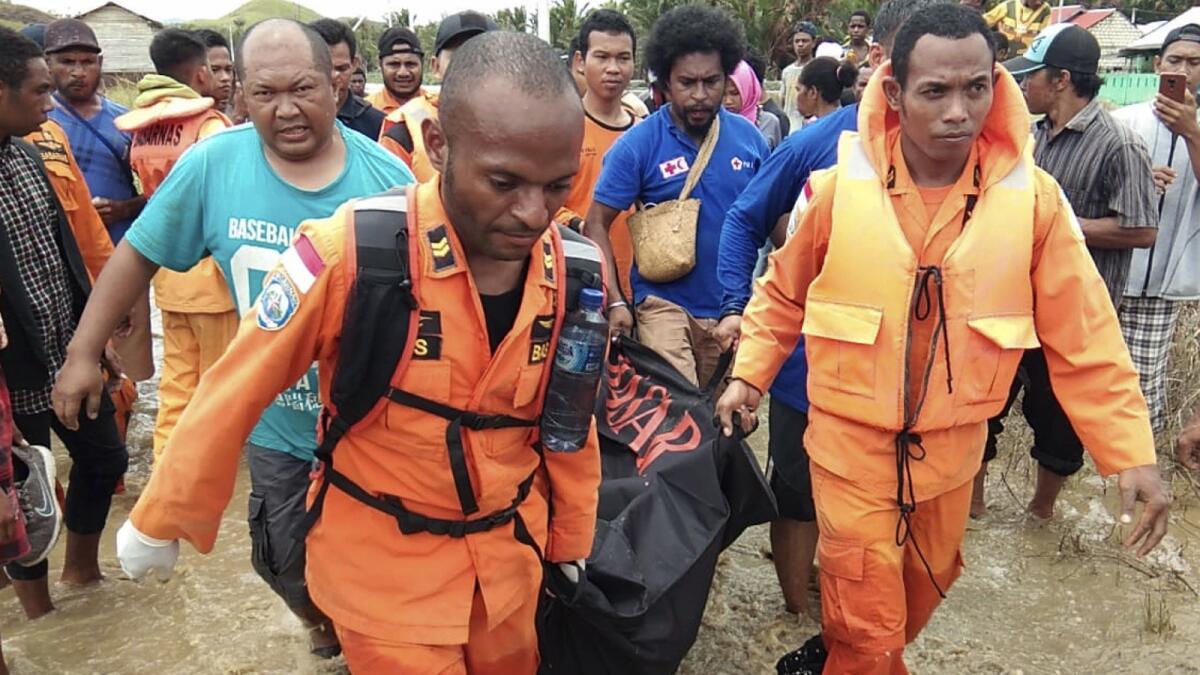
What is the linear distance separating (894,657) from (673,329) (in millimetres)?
1706

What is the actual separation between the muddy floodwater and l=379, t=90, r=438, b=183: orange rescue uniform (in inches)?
75.6

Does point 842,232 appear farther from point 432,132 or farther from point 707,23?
point 707,23

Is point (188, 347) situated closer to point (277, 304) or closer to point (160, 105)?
point (160, 105)

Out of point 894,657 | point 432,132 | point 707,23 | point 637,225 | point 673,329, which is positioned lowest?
point 894,657

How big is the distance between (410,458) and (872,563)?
57.2 inches

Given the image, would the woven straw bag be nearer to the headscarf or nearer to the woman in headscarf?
the woman in headscarf

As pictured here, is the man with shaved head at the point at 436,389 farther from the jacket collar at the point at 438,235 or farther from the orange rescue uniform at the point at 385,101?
the orange rescue uniform at the point at 385,101

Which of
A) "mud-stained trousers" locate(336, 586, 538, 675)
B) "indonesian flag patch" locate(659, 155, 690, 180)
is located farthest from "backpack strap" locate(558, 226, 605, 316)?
"indonesian flag patch" locate(659, 155, 690, 180)

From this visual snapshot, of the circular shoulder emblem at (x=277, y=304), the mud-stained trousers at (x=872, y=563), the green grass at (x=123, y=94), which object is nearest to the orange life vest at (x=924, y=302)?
the mud-stained trousers at (x=872, y=563)

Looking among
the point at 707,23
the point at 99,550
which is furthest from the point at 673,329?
the point at 99,550

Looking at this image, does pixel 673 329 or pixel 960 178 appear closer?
pixel 960 178

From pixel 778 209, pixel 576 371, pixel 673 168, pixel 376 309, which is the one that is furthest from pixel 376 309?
pixel 673 168

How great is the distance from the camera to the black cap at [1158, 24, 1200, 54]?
4828 millimetres

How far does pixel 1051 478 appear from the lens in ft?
15.0
